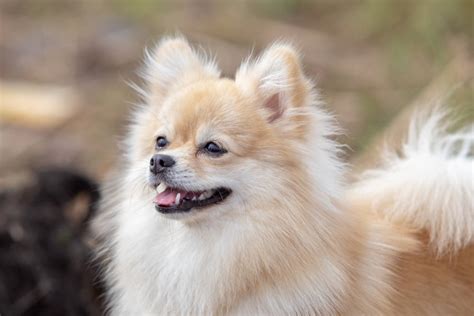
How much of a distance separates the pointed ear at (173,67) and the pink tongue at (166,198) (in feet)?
1.72

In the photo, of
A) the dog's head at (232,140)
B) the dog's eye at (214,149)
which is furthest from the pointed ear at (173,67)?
the dog's eye at (214,149)

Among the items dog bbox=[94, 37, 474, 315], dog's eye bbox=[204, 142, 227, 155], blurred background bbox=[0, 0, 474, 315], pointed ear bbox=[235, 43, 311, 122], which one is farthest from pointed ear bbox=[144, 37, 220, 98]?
blurred background bbox=[0, 0, 474, 315]

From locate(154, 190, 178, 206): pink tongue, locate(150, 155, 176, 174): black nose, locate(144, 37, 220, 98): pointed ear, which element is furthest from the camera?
locate(144, 37, 220, 98): pointed ear

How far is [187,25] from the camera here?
8273 millimetres

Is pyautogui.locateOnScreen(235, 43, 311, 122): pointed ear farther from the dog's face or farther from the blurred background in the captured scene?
the blurred background

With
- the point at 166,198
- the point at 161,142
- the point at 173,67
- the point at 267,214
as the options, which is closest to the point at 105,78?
the point at 173,67

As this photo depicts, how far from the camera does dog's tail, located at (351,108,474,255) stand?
11.0 feet

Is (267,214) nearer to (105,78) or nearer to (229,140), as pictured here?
(229,140)

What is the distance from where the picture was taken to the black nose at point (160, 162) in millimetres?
3025

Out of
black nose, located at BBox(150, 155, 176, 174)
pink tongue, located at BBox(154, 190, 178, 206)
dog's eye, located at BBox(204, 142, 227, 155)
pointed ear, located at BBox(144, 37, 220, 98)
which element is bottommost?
pink tongue, located at BBox(154, 190, 178, 206)

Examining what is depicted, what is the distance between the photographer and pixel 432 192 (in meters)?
3.43

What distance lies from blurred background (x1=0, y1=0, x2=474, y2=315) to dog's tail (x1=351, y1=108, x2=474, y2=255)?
53 cm

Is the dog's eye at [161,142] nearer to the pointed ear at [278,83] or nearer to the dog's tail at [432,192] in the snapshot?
the pointed ear at [278,83]

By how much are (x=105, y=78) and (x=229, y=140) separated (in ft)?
16.5
